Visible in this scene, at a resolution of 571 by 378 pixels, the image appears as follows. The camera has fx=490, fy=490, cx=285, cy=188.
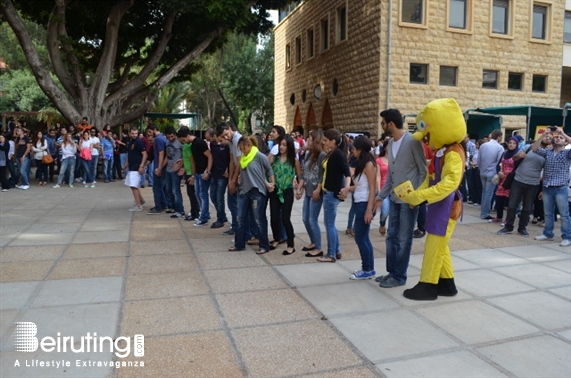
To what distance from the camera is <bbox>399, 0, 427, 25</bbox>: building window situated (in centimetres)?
2086

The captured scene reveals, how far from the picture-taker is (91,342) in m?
4.03

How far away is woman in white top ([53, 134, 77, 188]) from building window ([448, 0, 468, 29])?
53.4 feet

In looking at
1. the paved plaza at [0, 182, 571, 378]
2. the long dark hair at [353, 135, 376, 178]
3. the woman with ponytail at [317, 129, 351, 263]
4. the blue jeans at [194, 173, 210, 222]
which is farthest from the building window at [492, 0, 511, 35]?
the long dark hair at [353, 135, 376, 178]

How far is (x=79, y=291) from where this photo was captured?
5.34 metres

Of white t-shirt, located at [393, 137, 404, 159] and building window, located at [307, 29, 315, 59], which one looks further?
building window, located at [307, 29, 315, 59]

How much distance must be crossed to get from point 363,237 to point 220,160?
358 centimetres

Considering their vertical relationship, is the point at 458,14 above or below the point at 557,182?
above

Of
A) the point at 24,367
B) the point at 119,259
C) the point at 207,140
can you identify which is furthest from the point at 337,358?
the point at 207,140

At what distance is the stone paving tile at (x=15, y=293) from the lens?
492 centimetres

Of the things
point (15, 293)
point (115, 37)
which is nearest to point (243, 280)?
point (15, 293)

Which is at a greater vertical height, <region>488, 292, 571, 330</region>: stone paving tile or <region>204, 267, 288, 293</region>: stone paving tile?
<region>204, 267, 288, 293</region>: stone paving tile

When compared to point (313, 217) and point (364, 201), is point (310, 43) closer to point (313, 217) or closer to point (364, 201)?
point (313, 217)

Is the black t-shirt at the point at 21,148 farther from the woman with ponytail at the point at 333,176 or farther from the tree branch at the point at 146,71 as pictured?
the woman with ponytail at the point at 333,176

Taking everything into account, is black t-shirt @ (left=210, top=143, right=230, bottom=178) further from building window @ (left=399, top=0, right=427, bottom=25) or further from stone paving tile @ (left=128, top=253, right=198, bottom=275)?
building window @ (left=399, top=0, right=427, bottom=25)
